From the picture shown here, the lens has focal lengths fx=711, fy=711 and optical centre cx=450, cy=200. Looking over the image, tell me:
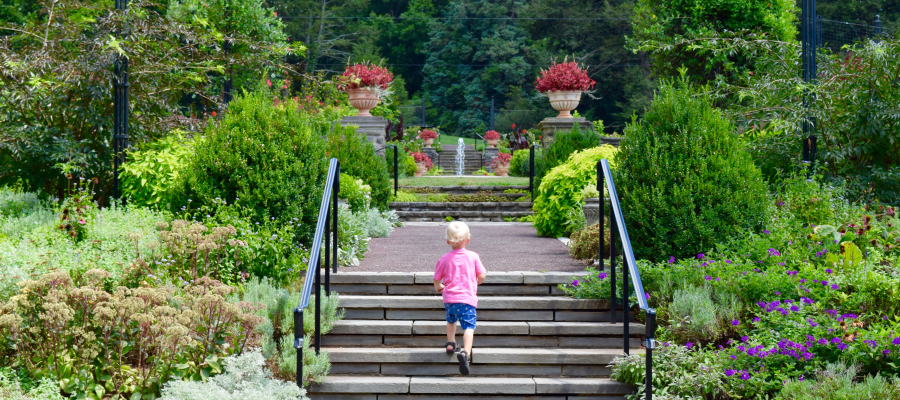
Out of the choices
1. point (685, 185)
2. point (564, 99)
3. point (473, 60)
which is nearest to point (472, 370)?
point (685, 185)

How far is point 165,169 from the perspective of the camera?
292 inches

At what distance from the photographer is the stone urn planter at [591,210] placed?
24.7ft

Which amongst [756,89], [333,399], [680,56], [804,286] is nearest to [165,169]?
[333,399]

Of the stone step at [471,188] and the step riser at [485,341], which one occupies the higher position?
the stone step at [471,188]

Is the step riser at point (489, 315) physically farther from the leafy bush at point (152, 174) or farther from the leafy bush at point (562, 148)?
the leafy bush at point (562, 148)

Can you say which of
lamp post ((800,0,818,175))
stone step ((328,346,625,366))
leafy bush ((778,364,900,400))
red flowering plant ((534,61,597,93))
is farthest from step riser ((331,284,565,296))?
red flowering plant ((534,61,597,93))

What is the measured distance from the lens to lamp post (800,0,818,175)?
7422mm

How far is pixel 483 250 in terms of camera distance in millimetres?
7363

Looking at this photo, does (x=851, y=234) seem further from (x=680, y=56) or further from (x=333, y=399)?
(x=680, y=56)

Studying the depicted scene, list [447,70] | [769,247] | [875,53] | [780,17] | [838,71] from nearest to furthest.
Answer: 1. [769,247]
2. [875,53]
3. [838,71]
4. [780,17]
5. [447,70]

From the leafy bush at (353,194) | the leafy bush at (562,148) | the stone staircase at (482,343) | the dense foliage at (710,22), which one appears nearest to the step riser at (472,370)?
the stone staircase at (482,343)

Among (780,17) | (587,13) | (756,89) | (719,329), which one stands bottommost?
(719,329)

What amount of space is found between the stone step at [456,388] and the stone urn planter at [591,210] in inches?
124

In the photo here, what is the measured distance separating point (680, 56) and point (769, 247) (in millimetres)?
8565
